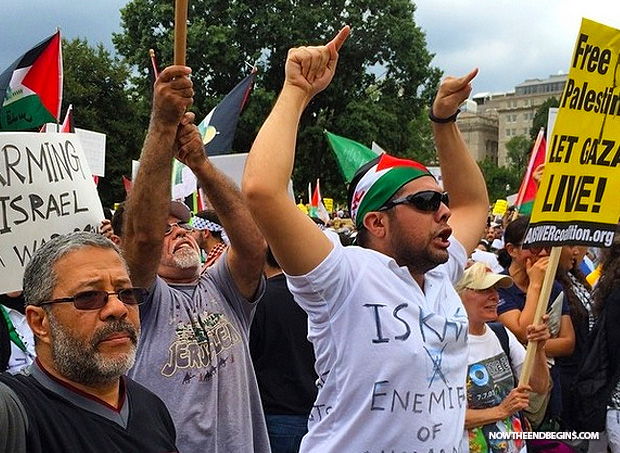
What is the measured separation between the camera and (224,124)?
7.27m

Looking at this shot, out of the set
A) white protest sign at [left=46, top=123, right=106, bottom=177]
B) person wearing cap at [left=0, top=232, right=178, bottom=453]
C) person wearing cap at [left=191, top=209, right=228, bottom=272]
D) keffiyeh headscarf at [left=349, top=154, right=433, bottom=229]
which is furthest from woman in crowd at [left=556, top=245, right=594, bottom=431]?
white protest sign at [left=46, top=123, right=106, bottom=177]

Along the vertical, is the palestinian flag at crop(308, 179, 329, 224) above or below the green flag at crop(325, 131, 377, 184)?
below

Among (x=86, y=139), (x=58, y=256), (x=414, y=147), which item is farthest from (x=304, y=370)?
(x=414, y=147)

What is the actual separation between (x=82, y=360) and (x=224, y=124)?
5268 mm

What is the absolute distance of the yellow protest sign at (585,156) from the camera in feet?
12.7

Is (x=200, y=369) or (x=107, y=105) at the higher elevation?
(x=107, y=105)

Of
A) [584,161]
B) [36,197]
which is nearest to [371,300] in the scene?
[36,197]

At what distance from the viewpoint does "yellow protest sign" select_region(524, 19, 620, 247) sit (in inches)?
153

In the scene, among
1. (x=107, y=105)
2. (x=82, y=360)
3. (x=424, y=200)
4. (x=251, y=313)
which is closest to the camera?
(x=82, y=360)

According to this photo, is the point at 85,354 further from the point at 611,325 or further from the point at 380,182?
the point at 611,325

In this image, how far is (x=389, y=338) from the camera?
2.61 metres

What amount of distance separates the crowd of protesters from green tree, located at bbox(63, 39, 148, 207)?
29667mm

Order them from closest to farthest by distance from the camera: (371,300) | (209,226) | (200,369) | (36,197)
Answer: (371,300), (200,369), (36,197), (209,226)

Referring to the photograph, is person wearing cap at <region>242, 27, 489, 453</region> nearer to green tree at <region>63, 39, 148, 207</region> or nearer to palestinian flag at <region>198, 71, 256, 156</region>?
palestinian flag at <region>198, 71, 256, 156</region>
